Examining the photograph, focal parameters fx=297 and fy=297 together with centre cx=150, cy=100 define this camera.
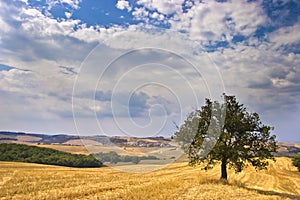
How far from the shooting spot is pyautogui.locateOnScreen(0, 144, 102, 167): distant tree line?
221 ft

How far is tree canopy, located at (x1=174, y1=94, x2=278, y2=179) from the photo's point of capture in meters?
27.6

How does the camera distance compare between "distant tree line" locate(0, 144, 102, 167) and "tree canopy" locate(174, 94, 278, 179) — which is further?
"distant tree line" locate(0, 144, 102, 167)

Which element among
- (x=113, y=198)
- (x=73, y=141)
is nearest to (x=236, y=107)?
(x=113, y=198)

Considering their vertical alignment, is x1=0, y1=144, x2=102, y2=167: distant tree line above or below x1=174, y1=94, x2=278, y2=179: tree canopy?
below

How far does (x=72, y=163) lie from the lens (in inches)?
2640

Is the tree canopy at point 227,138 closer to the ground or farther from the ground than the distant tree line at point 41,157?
farther from the ground

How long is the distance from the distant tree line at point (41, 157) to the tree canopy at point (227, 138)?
4162cm

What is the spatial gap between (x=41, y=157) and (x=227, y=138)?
56.5 metres

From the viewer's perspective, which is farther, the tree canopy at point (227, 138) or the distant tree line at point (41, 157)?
the distant tree line at point (41, 157)

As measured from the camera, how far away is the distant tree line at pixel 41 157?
67.3 meters

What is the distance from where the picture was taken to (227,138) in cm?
2766

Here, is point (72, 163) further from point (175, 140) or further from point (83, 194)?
point (83, 194)

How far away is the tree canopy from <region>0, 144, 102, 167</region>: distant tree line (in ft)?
137

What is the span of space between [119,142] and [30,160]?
44347 mm
